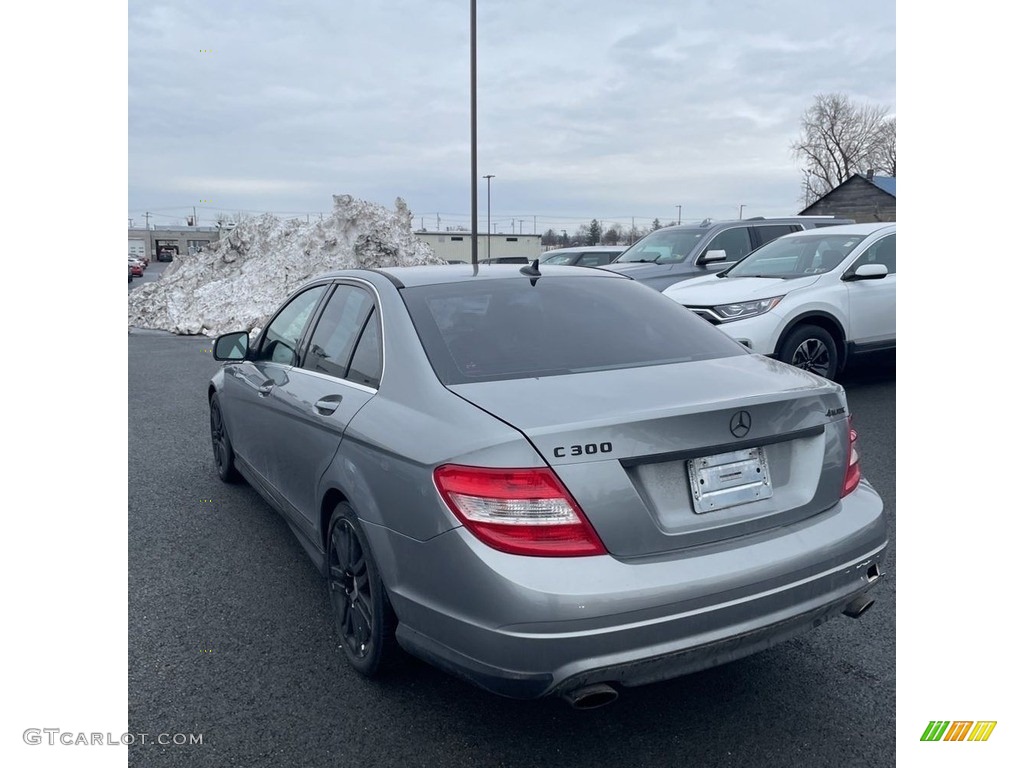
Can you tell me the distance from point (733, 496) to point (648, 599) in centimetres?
45

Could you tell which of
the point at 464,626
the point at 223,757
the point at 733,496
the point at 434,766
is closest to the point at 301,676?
the point at 223,757

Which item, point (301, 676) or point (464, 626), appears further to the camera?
point (301, 676)

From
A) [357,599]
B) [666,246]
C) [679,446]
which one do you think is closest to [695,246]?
[666,246]

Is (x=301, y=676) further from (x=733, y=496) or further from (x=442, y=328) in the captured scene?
(x=733, y=496)

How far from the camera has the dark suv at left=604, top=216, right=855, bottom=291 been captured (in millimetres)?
11906

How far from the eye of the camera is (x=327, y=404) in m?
3.46

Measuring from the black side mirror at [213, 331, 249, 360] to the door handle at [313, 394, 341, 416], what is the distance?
1.56 m

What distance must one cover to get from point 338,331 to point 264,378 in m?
0.86

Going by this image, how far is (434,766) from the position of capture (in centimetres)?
264

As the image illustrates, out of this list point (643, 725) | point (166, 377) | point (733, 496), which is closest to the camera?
point (733, 496)

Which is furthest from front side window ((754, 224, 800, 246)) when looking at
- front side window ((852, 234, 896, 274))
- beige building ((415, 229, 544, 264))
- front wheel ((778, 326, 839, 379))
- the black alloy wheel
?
beige building ((415, 229, 544, 264))

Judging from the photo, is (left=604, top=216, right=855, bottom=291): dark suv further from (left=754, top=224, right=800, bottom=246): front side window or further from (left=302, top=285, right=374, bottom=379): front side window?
(left=302, top=285, right=374, bottom=379): front side window

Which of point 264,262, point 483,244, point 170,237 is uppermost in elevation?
point 170,237
